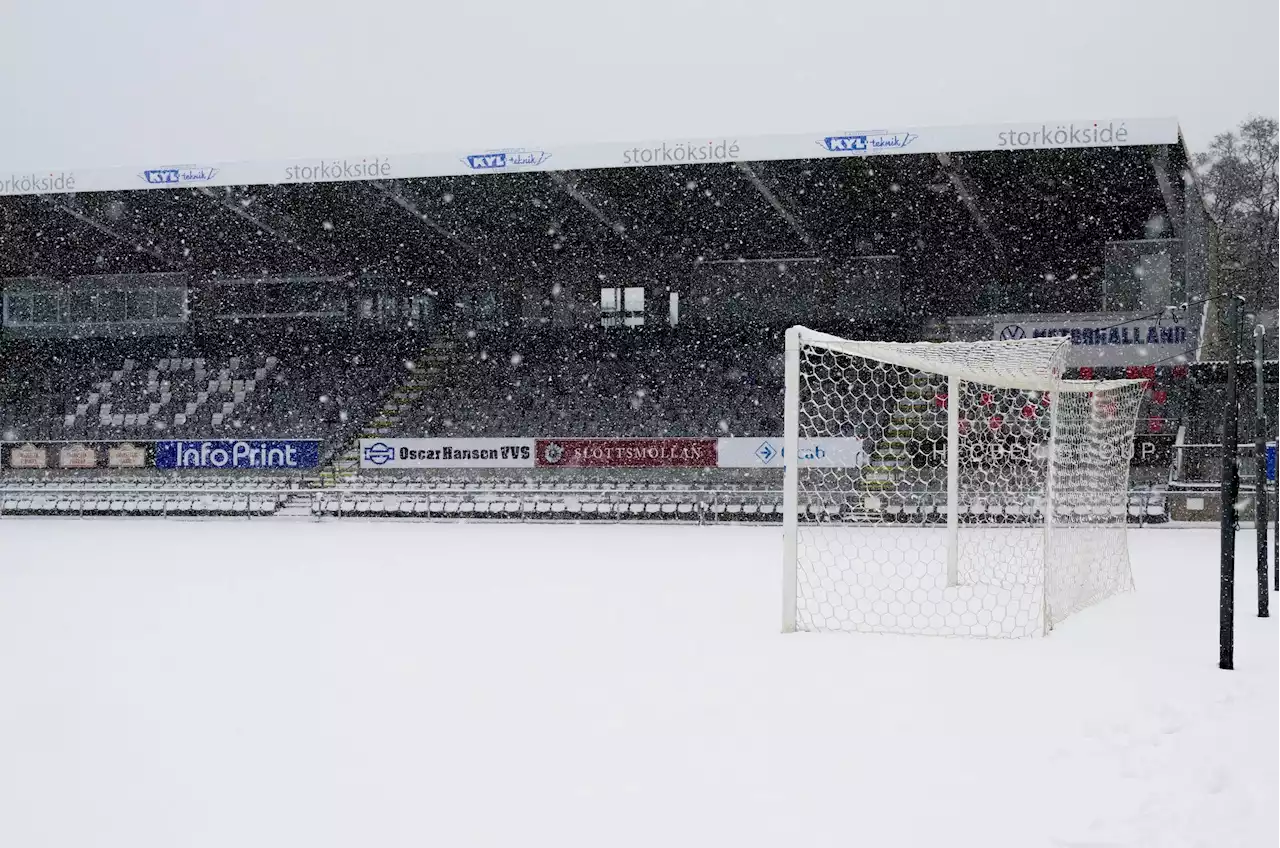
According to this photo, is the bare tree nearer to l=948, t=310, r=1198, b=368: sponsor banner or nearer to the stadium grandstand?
the stadium grandstand

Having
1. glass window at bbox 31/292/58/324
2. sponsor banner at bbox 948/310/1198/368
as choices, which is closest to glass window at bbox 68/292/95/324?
glass window at bbox 31/292/58/324

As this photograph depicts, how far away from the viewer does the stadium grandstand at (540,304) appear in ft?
71.8

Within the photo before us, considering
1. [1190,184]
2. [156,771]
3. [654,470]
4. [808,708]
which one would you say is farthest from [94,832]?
[1190,184]

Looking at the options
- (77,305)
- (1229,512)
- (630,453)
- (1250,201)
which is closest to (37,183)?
(77,305)

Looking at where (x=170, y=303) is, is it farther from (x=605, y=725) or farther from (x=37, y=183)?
(x=605, y=725)

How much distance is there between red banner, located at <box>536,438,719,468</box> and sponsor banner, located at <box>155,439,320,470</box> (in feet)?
16.9

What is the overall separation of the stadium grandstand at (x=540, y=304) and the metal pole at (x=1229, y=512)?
12713 millimetres

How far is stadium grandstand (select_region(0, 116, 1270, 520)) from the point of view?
2189cm

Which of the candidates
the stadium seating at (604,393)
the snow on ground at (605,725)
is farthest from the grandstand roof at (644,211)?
the snow on ground at (605,725)

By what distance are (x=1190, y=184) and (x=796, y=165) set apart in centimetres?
769

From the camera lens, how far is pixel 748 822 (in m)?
4.06

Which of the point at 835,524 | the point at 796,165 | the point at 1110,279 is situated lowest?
the point at 835,524

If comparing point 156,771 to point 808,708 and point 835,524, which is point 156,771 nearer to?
point 808,708

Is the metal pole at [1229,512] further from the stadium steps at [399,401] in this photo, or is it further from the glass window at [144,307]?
the glass window at [144,307]
